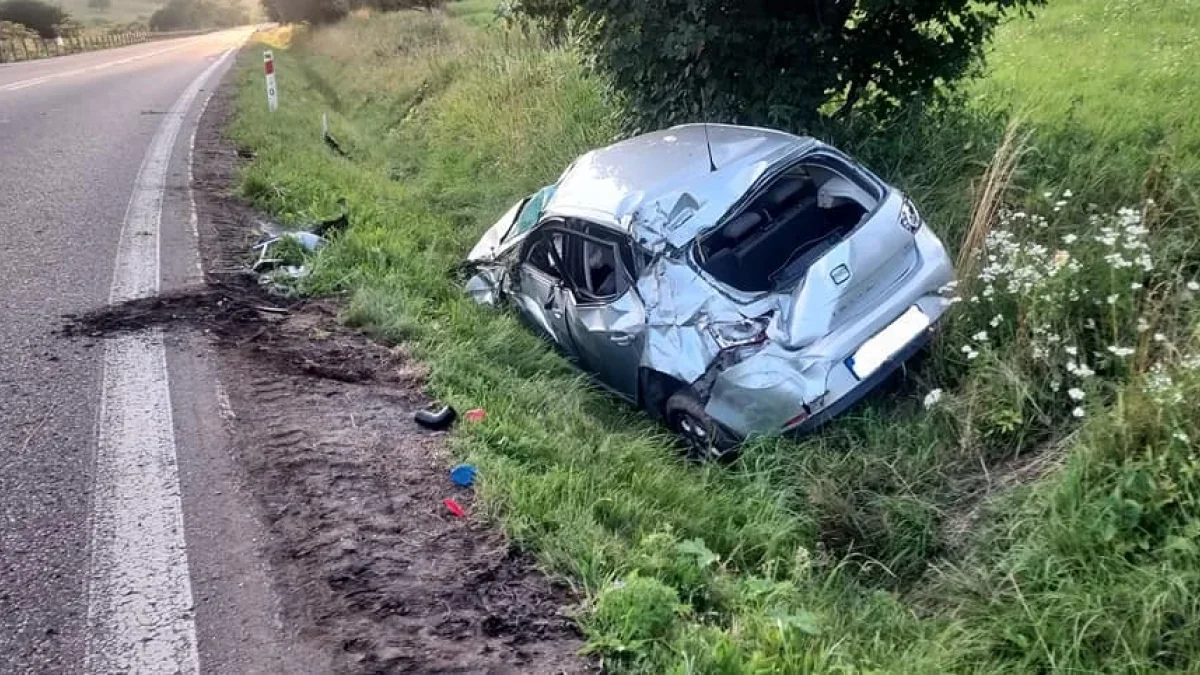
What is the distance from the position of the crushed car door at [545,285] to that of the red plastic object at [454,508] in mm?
2484

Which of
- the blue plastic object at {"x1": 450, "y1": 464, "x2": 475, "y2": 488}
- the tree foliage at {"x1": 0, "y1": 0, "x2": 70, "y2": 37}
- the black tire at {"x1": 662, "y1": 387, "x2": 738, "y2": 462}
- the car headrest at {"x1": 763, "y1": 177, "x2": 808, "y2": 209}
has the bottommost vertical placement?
the black tire at {"x1": 662, "y1": 387, "x2": 738, "y2": 462}

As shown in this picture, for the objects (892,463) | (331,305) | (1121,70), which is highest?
(1121,70)

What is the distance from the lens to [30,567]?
3158 millimetres

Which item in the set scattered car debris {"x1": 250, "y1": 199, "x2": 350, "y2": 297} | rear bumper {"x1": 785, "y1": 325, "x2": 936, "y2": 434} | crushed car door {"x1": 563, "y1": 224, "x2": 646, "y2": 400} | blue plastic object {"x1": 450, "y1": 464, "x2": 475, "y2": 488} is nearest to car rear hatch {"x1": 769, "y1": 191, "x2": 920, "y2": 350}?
rear bumper {"x1": 785, "y1": 325, "x2": 936, "y2": 434}

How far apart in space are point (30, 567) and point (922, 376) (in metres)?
4.37

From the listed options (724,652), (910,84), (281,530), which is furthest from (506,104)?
(724,652)

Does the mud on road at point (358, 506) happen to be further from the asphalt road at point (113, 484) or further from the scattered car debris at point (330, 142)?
the scattered car debris at point (330, 142)

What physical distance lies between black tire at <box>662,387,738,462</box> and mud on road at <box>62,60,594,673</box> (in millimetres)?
1476

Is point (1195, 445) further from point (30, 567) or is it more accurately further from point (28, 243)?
point (28, 243)

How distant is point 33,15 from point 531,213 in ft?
139

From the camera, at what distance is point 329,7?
39000 millimetres

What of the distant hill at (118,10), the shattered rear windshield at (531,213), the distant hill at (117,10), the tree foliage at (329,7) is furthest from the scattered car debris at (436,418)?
the distant hill at (117,10)

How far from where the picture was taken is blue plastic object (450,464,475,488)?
12.7 ft

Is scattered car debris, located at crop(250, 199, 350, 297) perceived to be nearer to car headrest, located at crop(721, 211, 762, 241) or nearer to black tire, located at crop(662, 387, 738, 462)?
black tire, located at crop(662, 387, 738, 462)
